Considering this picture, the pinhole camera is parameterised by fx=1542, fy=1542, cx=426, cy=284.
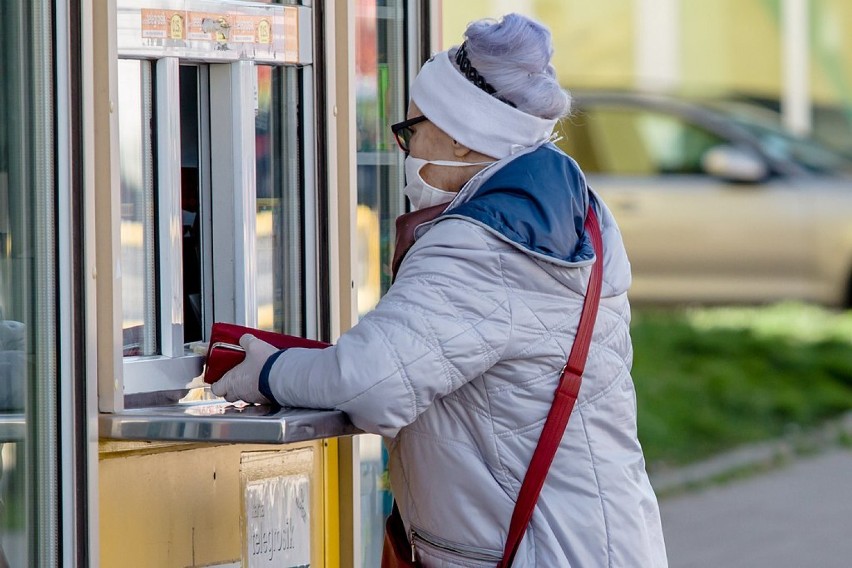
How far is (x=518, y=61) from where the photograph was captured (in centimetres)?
Result: 234

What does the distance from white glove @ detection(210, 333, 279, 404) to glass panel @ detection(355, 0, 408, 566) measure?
81 centimetres

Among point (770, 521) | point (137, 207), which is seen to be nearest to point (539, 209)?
point (137, 207)

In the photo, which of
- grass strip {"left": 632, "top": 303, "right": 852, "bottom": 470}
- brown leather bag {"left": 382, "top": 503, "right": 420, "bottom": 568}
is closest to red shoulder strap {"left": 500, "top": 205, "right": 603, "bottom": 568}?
brown leather bag {"left": 382, "top": 503, "right": 420, "bottom": 568}

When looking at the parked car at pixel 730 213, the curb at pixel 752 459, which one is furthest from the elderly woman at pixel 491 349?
the parked car at pixel 730 213

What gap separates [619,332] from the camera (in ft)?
7.94

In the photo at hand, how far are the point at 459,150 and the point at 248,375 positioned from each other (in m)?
0.48

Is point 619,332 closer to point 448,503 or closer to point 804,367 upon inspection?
point 448,503

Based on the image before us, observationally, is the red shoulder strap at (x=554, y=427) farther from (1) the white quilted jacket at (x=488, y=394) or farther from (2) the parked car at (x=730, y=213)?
(2) the parked car at (x=730, y=213)

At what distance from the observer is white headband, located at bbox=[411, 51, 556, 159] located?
2354 millimetres

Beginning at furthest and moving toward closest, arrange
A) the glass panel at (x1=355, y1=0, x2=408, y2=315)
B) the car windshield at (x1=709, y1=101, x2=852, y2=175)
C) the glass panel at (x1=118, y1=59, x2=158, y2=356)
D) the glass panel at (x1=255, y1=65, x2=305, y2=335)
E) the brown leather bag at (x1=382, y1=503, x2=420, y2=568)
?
the car windshield at (x1=709, y1=101, x2=852, y2=175) < the glass panel at (x1=355, y1=0, x2=408, y2=315) < the glass panel at (x1=255, y1=65, x2=305, y2=335) < the glass panel at (x1=118, y1=59, x2=158, y2=356) < the brown leather bag at (x1=382, y1=503, x2=420, y2=568)

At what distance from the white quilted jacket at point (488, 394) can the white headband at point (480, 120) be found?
13 centimetres

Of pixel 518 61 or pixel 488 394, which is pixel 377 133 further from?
pixel 488 394

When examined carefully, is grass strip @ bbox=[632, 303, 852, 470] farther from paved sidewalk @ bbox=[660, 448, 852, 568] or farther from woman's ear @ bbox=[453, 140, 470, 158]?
woman's ear @ bbox=[453, 140, 470, 158]

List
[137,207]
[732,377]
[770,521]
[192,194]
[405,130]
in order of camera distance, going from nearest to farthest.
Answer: [405,130]
[137,207]
[192,194]
[770,521]
[732,377]
